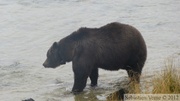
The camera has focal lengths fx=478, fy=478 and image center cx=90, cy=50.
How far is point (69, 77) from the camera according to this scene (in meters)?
11.7

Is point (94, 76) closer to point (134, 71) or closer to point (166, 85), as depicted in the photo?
point (134, 71)

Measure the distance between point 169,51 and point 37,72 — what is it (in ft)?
11.7

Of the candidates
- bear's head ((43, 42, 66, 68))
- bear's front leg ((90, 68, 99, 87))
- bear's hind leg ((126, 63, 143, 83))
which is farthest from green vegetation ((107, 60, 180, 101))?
bear's head ((43, 42, 66, 68))

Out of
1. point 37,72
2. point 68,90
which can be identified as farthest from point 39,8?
point 68,90

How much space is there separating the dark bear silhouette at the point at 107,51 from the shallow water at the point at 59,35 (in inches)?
17.2

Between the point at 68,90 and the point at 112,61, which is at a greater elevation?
the point at 112,61

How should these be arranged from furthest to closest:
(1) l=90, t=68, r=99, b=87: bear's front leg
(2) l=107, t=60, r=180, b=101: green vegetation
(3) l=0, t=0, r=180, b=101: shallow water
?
(3) l=0, t=0, r=180, b=101: shallow water
(1) l=90, t=68, r=99, b=87: bear's front leg
(2) l=107, t=60, r=180, b=101: green vegetation

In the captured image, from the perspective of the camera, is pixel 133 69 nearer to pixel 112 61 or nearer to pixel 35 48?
pixel 112 61

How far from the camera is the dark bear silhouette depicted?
9.91 metres

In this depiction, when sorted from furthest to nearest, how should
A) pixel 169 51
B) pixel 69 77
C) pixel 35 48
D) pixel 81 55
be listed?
pixel 35 48 < pixel 169 51 < pixel 69 77 < pixel 81 55

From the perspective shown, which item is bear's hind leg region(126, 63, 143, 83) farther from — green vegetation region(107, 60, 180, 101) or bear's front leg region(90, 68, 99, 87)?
green vegetation region(107, 60, 180, 101)

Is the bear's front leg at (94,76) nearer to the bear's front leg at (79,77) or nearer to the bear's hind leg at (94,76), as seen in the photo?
the bear's hind leg at (94,76)

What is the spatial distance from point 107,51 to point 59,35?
20.3 ft

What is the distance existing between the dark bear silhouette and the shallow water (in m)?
0.44
